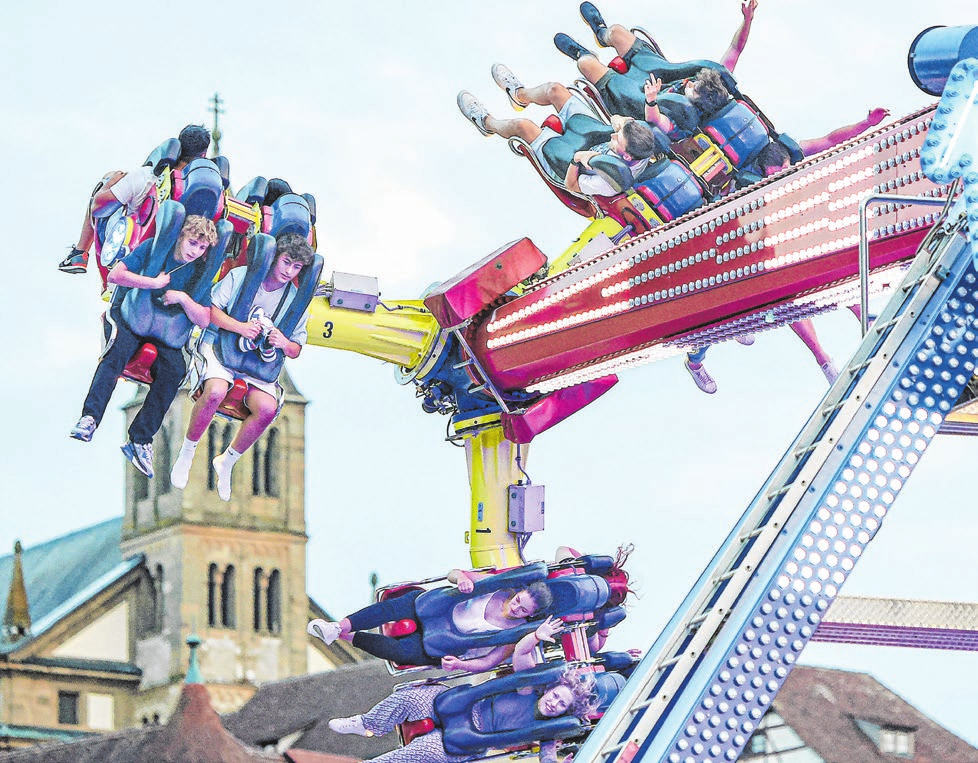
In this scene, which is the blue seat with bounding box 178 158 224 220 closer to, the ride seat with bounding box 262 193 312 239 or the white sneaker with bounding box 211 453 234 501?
the ride seat with bounding box 262 193 312 239

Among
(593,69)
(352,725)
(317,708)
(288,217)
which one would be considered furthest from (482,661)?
(317,708)

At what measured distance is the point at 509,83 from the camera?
64.1 feet

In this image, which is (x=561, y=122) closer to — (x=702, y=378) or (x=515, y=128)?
(x=515, y=128)

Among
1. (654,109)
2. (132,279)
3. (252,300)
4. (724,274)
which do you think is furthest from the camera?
(654,109)

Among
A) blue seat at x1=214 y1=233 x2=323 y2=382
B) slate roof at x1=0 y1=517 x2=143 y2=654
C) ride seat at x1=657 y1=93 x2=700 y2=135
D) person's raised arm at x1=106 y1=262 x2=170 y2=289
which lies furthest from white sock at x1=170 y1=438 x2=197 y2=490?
slate roof at x1=0 y1=517 x2=143 y2=654

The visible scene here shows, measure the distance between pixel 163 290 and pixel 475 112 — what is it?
3520mm

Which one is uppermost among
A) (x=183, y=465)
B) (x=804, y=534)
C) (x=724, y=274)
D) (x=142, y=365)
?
(x=142, y=365)

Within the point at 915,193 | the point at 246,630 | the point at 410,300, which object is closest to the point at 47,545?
the point at 246,630

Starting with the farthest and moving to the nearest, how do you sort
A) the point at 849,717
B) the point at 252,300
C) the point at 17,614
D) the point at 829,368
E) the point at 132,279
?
the point at 17,614 < the point at 849,717 < the point at 829,368 < the point at 252,300 < the point at 132,279

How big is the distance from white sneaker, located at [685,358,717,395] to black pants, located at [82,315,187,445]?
177 inches

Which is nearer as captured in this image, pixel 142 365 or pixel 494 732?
pixel 494 732

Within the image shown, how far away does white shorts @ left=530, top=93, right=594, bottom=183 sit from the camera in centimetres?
1900

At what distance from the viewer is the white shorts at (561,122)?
748 inches

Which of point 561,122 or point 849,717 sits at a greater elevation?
point 561,122
